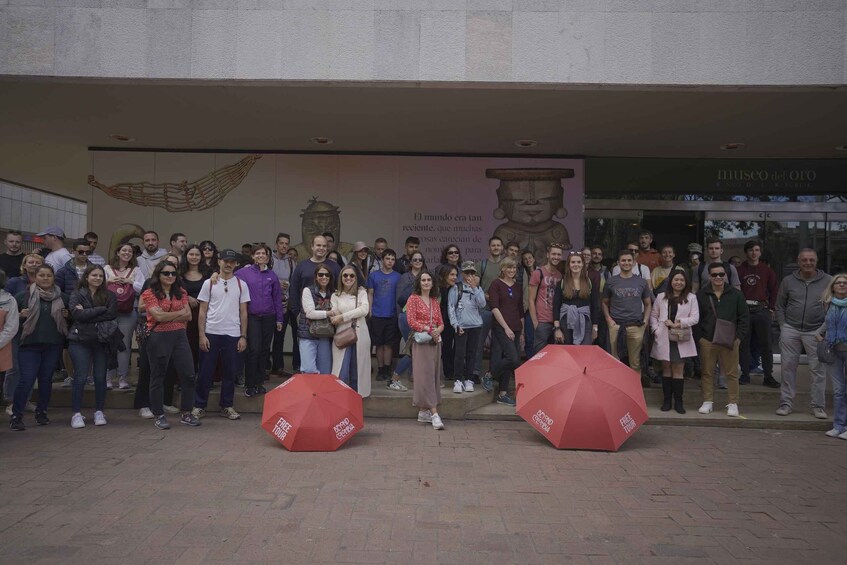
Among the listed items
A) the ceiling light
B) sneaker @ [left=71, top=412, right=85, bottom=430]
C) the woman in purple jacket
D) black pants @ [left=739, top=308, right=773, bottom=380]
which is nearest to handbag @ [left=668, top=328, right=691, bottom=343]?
black pants @ [left=739, top=308, right=773, bottom=380]

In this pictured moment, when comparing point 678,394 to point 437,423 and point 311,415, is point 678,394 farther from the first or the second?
point 311,415

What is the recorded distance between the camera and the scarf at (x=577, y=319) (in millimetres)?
7930

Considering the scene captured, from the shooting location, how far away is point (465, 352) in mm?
8461

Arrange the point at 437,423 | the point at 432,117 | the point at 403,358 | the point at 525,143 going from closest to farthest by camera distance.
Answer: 1. the point at 437,423
2. the point at 403,358
3. the point at 432,117
4. the point at 525,143

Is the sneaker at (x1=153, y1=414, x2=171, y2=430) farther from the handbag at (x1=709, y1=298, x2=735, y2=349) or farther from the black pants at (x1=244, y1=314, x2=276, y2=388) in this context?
the handbag at (x1=709, y1=298, x2=735, y2=349)

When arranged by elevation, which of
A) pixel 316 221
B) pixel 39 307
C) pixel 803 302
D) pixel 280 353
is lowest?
pixel 280 353

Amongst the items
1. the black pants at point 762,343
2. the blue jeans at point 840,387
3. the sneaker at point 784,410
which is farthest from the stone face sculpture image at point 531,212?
the blue jeans at point 840,387

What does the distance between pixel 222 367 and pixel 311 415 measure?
6.04ft

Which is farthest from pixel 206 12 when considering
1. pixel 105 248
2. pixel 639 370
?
pixel 639 370

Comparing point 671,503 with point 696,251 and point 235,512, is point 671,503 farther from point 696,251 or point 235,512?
point 696,251

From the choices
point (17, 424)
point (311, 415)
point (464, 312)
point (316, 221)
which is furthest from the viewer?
point (316, 221)

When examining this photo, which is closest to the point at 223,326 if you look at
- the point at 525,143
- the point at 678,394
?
the point at 678,394

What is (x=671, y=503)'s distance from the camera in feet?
16.8

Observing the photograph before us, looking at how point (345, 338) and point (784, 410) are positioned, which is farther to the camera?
point (784, 410)
